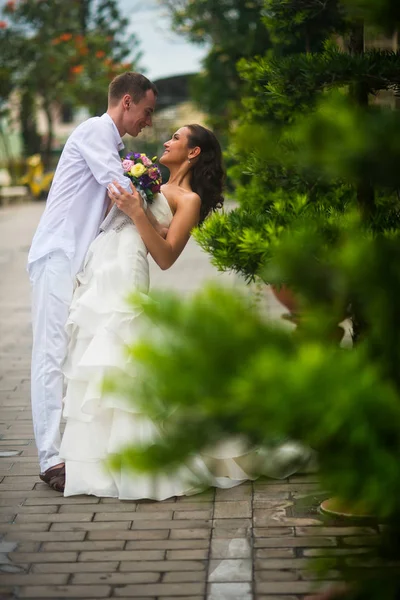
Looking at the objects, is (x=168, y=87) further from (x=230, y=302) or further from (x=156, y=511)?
(x=230, y=302)

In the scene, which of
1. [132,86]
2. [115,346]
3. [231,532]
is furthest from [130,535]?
[132,86]

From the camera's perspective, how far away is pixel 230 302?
224 cm

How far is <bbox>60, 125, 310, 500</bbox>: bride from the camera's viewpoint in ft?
16.3

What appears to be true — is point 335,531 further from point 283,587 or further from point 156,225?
point 156,225

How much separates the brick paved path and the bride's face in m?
1.94

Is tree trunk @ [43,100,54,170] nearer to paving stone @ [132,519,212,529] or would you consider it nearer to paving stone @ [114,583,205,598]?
paving stone @ [132,519,212,529]

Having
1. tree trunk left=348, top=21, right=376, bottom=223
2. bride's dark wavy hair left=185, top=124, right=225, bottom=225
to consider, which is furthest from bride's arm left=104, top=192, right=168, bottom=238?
tree trunk left=348, top=21, right=376, bottom=223

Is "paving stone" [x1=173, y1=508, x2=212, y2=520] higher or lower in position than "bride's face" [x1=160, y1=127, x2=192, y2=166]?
lower

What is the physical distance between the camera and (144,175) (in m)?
5.23

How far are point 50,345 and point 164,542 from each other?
4.64 feet

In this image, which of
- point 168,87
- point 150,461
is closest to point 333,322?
point 150,461

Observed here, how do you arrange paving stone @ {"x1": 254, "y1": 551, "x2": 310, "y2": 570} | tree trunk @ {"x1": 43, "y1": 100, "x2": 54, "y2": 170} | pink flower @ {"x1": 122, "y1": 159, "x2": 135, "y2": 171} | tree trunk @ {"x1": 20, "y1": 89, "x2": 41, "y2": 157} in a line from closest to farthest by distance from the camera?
1. paving stone @ {"x1": 254, "y1": 551, "x2": 310, "y2": 570}
2. pink flower @ {"x1": 122, "y1": 159, "x2": 135, "y2": 171}
3. tree trunk @ {"x1": 43, "y1": 100, "x2": 54, "y2": 170}
4. tree trunk @ {"x1": 20, "y1": 89, "x2": 41, "y2": 157}

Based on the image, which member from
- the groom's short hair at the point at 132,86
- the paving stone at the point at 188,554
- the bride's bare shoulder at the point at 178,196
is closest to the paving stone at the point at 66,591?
the paving stone at the point at 188,554

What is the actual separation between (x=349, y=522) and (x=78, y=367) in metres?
1.62
